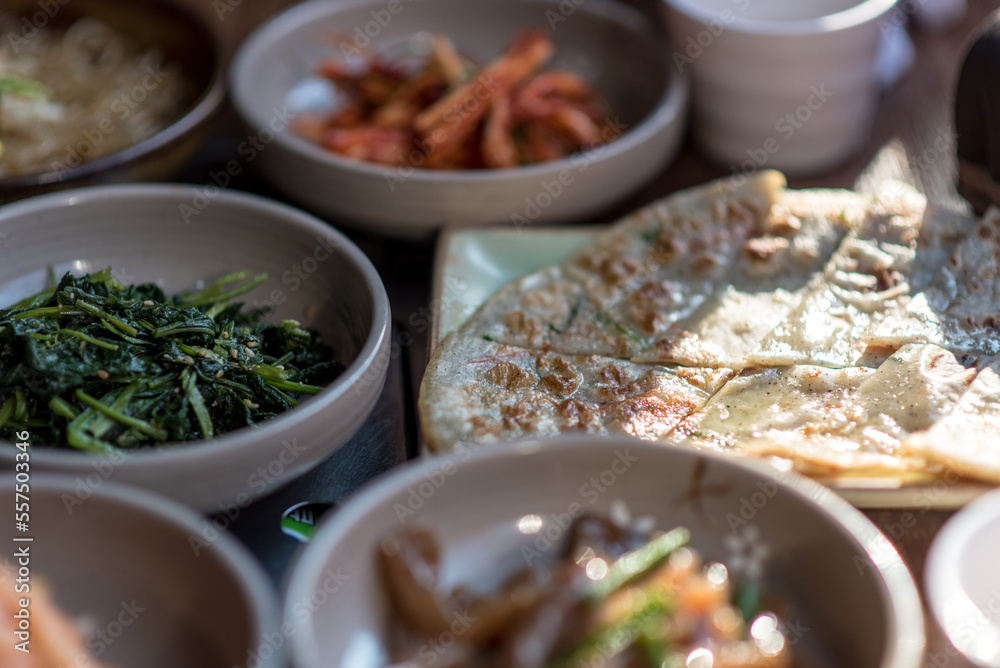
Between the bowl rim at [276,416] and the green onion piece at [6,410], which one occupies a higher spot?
the bowl rim at [276,416]

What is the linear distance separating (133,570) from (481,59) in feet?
8.95

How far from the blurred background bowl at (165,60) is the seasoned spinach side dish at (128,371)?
1.48ft

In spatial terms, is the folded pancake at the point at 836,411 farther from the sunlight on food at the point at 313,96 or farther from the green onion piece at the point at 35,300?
the sunlight on food at the point at 313,96

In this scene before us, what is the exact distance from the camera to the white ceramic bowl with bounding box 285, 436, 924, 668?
150cm

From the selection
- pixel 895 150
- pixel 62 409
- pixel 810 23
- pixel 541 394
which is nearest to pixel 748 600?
pixel 541 394

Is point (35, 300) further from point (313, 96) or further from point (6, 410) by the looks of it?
point (313, 96)

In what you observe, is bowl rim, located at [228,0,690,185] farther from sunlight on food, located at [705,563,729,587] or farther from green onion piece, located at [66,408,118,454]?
sunlight on food, located at [705,563,729,587]

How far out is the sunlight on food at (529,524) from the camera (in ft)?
5.83

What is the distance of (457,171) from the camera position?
3.02m

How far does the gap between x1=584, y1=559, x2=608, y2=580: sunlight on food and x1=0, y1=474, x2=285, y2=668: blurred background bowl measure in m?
0.57

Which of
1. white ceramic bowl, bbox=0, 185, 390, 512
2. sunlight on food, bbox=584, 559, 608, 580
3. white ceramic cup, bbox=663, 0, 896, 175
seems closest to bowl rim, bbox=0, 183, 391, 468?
white ceramic bowl, bbox=0, 185, 390, 512

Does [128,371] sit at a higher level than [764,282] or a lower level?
higher

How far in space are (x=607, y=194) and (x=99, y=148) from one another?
1866mm

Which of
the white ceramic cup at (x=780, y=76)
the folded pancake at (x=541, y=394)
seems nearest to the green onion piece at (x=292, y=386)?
the folded pancake at (x=541, y=394)
